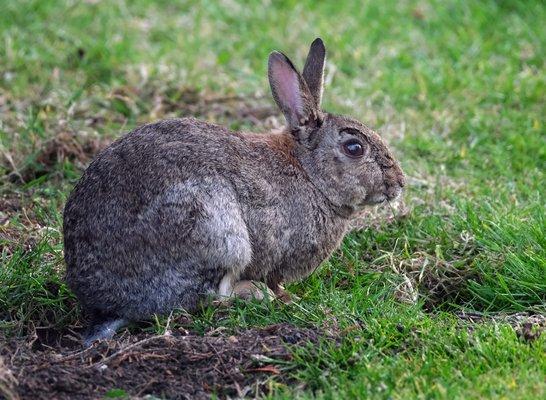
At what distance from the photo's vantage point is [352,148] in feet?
18.9

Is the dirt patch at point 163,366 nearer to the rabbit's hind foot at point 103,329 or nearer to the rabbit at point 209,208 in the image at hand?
the rabbit's hind foot at point 103,329

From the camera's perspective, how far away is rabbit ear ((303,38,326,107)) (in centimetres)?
594

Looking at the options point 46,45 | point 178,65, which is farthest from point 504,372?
point 46,45

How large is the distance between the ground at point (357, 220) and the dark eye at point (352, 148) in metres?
0.59

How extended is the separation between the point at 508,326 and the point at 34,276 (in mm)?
2484

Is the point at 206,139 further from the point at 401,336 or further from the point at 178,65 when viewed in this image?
the point at 178,65

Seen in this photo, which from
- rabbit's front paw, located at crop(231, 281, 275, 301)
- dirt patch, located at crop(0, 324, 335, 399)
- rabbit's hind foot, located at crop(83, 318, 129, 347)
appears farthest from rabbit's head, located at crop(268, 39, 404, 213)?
rabbit's hind foot, located at crop(83, 318, 129, 347)

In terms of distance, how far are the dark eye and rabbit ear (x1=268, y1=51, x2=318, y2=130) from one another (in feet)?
0.79

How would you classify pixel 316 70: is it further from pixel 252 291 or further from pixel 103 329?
pixel 103 329

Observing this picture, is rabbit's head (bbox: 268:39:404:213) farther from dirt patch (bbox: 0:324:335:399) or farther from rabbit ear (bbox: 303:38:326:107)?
dirt patch (bbox: 0:324:335:399)

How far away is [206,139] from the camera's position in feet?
17.7

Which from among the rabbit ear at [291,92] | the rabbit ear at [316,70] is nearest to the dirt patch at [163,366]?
the rabbit ear at [291,92]

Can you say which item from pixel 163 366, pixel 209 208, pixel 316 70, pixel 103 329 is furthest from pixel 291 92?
pixel 163 366

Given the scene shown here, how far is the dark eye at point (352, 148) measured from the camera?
5.76 m
